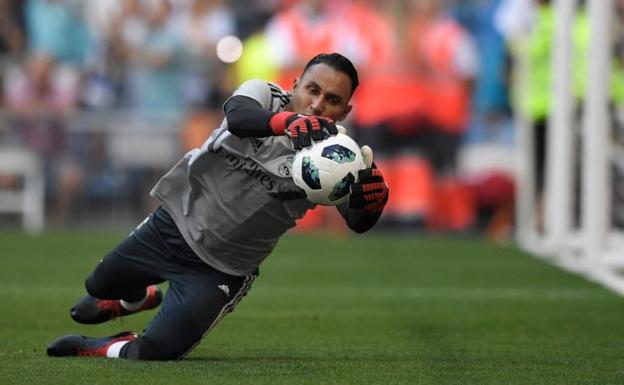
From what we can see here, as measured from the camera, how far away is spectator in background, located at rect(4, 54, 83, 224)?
20094mm

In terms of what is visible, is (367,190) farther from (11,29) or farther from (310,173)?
(11,29)

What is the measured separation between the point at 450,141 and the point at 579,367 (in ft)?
44.5

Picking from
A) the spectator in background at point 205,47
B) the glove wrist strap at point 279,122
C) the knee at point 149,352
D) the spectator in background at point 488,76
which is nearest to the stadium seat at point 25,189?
the spectator in background at point 205,47

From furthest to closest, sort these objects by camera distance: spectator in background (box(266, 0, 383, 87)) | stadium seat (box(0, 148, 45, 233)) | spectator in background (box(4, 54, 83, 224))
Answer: spectator in background (box(4, 54, 83, 224))
stadium seat (box(0, 148, 45, 233))
spectator in background (box(266, 0, 383, 87))

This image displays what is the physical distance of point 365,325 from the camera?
8977 millimetres

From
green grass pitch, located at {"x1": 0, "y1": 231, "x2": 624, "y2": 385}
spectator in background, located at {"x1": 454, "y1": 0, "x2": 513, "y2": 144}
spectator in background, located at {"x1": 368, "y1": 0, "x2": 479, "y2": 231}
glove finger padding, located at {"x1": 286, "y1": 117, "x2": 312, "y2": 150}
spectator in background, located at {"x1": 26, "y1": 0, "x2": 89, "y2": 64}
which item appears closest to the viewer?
glove finger padding, located at {"x1": 286, "y1": 117, "x2": 312, "y2": 150}

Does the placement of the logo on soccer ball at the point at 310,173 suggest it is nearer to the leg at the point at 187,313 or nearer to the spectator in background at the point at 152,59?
the leg at the point at 187,313

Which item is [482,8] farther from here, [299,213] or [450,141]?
[299,213]

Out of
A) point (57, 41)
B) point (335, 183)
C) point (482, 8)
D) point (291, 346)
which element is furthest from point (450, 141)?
point (335, 183)

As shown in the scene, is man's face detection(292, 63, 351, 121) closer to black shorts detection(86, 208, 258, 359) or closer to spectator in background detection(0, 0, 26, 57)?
black shorts detection(86, 208, 258, 359)

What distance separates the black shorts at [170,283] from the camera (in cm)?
703

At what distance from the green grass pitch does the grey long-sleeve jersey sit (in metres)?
0.54

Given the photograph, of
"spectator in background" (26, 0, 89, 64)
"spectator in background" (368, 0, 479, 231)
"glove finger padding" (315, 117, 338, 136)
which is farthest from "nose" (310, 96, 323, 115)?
"spectator in background" (26, 0, 89, 64)

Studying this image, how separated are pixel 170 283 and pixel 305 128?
1.53 metres
